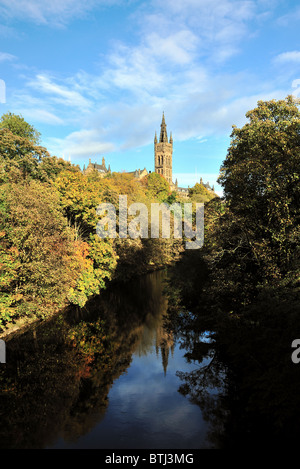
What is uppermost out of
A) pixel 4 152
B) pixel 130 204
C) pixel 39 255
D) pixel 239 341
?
pixel 4 152

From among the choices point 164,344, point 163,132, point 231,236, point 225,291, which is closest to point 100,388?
point 164,344

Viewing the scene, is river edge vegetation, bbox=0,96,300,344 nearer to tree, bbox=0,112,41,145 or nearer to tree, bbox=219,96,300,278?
tree, bbox=219,96,300,278

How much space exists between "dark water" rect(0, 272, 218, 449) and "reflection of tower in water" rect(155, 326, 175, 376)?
68 mm

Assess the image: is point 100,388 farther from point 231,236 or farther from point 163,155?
point 163,155

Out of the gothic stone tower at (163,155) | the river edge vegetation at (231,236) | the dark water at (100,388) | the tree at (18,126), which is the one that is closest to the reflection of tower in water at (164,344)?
the dark water at (100,388)

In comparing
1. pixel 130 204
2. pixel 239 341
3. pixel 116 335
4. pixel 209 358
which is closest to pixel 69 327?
pixel 116 335

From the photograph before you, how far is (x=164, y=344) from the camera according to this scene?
22188mm

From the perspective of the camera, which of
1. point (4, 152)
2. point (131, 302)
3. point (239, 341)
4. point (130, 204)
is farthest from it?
point (130, 204)

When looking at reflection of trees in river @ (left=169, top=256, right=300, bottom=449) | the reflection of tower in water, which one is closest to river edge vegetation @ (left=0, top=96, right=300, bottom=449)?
reflection of trees in river @ (left=169, top=256, right=300, bottom=449)

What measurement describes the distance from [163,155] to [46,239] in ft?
526
